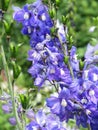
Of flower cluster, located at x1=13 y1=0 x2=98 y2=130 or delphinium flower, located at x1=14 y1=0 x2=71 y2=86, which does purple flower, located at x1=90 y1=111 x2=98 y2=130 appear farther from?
delphinium flower, located at x1=14 y1=0 x2=71 y2=86

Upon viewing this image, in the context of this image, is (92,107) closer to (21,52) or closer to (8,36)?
(8,36)

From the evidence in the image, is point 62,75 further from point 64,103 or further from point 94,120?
point 94,120

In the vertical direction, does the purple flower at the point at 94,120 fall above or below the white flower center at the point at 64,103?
below

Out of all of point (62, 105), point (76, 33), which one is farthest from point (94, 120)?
point (76, 33)

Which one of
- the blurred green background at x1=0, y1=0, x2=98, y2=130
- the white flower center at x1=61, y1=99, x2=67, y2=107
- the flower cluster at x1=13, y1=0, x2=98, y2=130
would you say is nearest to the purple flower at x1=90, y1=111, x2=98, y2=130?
the flower cluster at x1=13, y1=0, x2=98, y2=130

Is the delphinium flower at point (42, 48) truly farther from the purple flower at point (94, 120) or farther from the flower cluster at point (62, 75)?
the purple flower at point (94, 120)

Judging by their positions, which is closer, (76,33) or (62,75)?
(62,75)

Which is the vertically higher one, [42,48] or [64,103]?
[42,48]

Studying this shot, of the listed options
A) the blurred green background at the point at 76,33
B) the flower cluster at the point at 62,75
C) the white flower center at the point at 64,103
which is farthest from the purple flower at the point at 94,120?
the blurred green background at the point at 76,33

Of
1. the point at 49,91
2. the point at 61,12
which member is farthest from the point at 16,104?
the point at 61,12
